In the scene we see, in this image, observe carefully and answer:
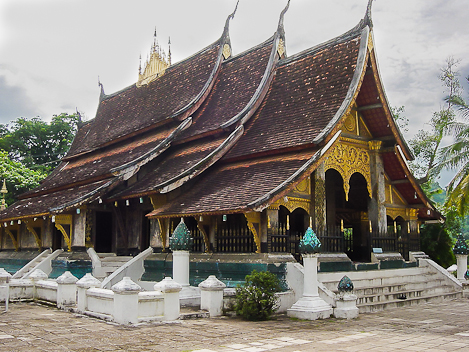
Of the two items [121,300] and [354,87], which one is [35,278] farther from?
[354,87]

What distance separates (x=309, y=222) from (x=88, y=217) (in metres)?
6.24

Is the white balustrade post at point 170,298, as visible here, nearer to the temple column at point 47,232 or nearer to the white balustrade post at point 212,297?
the white balustrade post at point 212,297

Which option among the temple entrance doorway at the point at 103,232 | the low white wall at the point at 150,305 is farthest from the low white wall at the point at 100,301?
the temple entrance doorway at the point at 103,232

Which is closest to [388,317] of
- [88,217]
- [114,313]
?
[114,313]

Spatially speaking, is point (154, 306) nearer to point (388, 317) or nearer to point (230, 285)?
point (230, 285)

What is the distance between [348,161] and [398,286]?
317cm

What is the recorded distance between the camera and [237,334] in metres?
7.55

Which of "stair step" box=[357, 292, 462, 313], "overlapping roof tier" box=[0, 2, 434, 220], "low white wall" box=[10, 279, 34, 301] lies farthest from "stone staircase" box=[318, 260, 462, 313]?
"low white wall" box=[10, 279, 34, 301]

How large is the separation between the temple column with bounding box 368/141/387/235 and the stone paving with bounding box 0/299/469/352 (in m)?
3.55

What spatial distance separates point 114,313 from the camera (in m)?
8.38

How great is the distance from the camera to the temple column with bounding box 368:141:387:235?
1308 cm

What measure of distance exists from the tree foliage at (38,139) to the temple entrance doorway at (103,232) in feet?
64.7

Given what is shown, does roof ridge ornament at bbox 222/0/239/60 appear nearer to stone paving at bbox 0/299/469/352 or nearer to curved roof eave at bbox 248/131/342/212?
curved roof eave at bbox 248/131/342/212

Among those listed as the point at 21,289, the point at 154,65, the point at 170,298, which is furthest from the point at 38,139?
the point at 170,298
